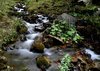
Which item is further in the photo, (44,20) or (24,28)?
(44,20)

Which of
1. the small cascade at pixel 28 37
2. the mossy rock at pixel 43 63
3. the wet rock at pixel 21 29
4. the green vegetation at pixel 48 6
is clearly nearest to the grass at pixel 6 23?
the wet rock at pixel 21 29

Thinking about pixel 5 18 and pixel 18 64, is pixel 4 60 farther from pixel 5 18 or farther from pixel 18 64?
pixel 5 18

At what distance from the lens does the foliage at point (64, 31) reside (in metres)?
12.8

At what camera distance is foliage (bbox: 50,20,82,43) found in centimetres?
1277

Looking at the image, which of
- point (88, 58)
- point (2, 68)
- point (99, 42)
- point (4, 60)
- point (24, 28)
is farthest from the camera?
point (24, 28)

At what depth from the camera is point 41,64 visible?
9.91 meters

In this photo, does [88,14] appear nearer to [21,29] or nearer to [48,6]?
[48,6]

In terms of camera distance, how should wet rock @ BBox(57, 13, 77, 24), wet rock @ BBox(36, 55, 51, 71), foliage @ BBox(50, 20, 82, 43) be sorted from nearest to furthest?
wet rock @ BBox(36, 55, 51, 71) → foliage @ BBox(50, 20, 82, 43) → wet rock @ BBox(57, 13, 77, 24)

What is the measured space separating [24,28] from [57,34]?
1763mm

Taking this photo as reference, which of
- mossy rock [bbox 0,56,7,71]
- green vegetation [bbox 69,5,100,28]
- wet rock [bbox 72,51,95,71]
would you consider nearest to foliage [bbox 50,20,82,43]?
green vegetation [bbox 69,5,100,28]

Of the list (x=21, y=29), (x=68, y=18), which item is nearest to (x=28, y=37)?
(x=21, y=29)

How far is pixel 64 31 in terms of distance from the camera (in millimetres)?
13281

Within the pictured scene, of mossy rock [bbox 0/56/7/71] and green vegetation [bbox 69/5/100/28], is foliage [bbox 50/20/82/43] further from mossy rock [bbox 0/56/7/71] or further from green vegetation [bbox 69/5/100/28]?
mossy rock [bbox 0/56/7/71]

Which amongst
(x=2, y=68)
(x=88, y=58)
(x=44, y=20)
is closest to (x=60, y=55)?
(x=88, y=58)
